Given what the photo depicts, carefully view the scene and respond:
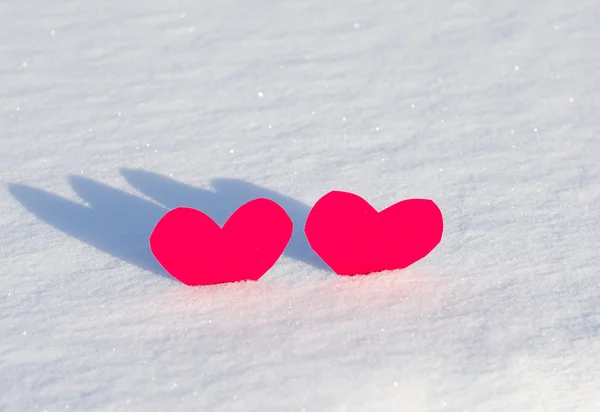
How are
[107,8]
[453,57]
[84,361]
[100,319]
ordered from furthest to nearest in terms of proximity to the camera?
[107,8] < [453,57] < [100,319] < [84,361]

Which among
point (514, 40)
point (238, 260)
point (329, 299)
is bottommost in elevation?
point (514, 40)

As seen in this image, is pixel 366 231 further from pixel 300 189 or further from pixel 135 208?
pixel 135 208

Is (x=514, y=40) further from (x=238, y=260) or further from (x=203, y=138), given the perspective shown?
(x=238, y=260)

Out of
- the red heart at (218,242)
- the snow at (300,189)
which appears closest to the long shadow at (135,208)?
the snow at (300,189)

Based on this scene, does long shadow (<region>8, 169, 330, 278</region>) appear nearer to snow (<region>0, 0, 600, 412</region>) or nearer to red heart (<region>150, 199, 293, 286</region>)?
snow (<region>0, 0, 600, 412</region>)

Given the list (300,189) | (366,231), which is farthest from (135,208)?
(366,231)

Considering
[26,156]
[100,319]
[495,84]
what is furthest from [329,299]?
[495,84]

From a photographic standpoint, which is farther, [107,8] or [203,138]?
[107,8]
